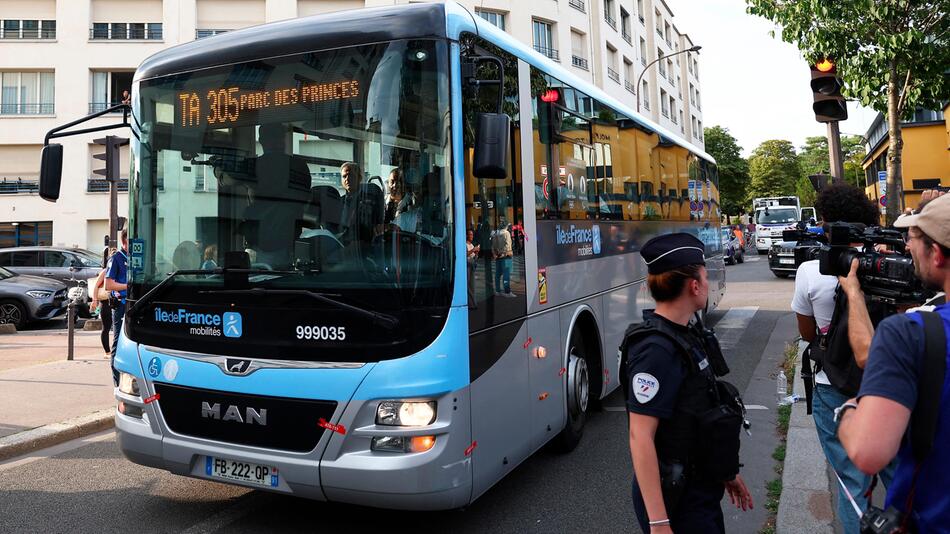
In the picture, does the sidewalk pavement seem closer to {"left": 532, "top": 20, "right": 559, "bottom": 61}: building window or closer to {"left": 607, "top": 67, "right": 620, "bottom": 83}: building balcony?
{"left": 532, "top": 20, "right": 559, "bottom": 61}: building window

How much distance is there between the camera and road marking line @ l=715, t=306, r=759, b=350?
36.2ft

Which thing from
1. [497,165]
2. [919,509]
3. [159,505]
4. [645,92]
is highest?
[645,92]

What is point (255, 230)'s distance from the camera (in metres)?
3.96

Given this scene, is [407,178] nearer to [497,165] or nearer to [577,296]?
[497,165]

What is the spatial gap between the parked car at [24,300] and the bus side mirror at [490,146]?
50.7 feet

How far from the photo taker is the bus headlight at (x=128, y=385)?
14.2ft

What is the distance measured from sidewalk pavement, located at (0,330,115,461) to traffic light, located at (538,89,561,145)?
535 cm

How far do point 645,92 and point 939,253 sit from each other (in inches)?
1898

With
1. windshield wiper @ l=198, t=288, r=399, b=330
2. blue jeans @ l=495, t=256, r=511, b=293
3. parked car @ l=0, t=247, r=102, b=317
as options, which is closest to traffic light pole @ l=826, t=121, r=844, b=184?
blue jeans @ l=495, t=256, r=511, b=293

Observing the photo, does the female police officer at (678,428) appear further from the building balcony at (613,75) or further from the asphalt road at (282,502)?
the building balcony at (613,75)

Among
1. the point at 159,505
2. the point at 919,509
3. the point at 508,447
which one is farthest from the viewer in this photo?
the point at 159,505

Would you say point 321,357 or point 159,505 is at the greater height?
point 321,357

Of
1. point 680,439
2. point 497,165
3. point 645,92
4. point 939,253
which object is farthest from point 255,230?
point 645,92

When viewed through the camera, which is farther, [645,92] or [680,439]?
[645,92]
